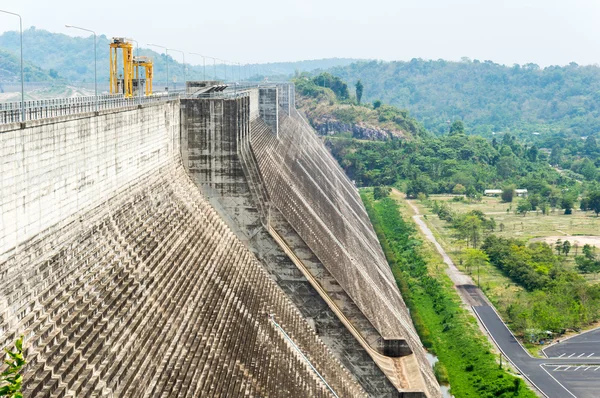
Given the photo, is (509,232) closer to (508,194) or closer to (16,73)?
Result: (508,194)

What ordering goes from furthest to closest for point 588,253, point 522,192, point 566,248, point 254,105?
1. point 522,192
2. point 566,248
3. point 588,253
4. point 254,105

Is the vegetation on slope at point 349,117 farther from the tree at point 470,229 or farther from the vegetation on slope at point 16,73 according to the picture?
the tree at point 470,229

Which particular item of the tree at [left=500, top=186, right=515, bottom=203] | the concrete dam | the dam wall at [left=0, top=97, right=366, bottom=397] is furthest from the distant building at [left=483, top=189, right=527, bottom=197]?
the dam wall at [left=0, top=97, right=366, bottom=397]

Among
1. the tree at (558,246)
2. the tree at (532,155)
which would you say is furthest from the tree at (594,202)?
the tree at (532,155)

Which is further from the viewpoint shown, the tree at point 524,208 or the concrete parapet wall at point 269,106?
the tree at point 524,208

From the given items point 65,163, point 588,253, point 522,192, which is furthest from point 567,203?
point 65,163

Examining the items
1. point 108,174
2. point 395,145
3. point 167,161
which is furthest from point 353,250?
point 395,145

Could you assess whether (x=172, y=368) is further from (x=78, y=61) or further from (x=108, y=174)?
(x=78, y=61)
